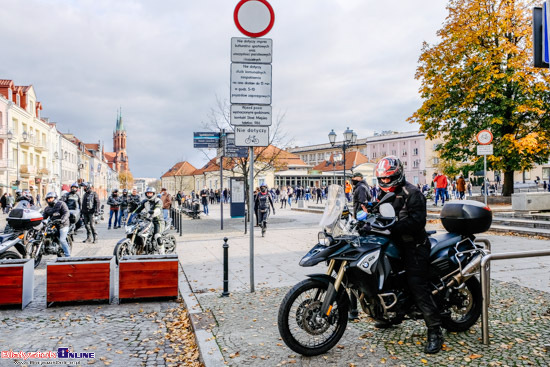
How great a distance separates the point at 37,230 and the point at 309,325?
796 cm

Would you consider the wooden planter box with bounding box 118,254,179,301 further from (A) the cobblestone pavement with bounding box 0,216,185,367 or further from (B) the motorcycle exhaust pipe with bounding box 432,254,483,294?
(B) the motorcycle exhaust pipe with bounding box 432,254,483,294

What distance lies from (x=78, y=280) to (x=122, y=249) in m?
2.40

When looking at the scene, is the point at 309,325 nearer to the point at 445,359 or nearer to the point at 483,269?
the point at 445,359

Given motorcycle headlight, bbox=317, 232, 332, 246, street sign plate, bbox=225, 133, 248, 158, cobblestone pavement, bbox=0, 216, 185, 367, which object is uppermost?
street sign plate, bbox=225, 133, 248, 158

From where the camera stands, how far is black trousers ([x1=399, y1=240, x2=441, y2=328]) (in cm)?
389

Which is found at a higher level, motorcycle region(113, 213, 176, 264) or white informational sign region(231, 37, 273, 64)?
white informational sign region(231, 37, 273, 64)

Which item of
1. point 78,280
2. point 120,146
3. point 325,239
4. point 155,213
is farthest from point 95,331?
point 120,146

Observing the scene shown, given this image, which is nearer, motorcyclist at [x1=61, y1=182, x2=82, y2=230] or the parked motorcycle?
the parked motorcycle

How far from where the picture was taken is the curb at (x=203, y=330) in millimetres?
3849

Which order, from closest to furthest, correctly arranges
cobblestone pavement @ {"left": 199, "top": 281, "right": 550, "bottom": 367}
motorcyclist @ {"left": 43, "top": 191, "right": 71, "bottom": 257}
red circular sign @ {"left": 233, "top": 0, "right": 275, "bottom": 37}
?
1. cobblestone pavement @ {"left": 199, "top": 281, "right": 550, "bottom": 367}
2. red circular sign @ {"left": 233, "top": 0, "right": 275, "bottom": 37}
3. motorcyclist @ {"left": 43, "top": 191, "right": 71, "bottom": 257}

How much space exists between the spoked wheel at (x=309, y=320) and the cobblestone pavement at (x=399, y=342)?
0.43 feet

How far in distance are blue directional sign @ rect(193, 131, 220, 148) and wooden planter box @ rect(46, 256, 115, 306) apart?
10.1 meters

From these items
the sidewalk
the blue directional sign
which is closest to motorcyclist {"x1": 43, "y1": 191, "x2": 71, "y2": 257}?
the sidewalk

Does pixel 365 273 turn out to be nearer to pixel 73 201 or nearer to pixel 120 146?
pixel 73 201
